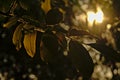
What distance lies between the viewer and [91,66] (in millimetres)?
611

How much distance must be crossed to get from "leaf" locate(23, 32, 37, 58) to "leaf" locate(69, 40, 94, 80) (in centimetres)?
10

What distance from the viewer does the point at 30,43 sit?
28.5 inches

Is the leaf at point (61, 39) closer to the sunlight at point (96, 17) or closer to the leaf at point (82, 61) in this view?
the leaf at point (82, 61)

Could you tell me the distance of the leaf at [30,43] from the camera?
0.71 meters

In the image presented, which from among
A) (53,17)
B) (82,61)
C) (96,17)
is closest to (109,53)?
(82,61)

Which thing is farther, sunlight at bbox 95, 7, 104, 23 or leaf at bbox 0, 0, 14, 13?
sunlight at bbox 95, 7, 104, 23

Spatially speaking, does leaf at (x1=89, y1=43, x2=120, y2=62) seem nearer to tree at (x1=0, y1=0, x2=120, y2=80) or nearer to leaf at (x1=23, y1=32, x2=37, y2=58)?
tree at (x1=0, y1=0, x2=120, y2=80)

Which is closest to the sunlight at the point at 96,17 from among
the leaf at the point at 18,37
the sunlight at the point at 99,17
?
the sunlight at the point at 99,17

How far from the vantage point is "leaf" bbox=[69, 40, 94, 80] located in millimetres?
604

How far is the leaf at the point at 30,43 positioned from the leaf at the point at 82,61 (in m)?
0.10

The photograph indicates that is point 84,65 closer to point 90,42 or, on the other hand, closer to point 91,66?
point 91,66

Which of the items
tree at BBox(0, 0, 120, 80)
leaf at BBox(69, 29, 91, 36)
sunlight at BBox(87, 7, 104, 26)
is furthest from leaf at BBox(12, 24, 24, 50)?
sunlight at BBox(87, 7, 104, 26)

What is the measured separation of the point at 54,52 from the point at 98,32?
44 centimetres

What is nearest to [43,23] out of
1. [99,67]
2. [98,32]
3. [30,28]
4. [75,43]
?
[30,28]
